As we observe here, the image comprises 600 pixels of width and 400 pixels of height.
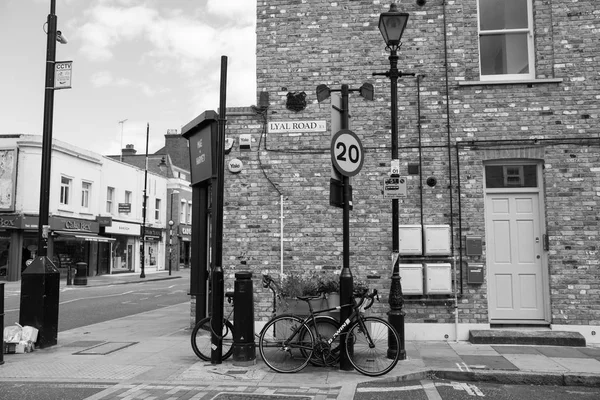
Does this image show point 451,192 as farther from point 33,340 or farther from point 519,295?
point 33,340

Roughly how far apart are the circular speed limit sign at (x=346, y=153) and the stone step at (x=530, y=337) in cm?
371

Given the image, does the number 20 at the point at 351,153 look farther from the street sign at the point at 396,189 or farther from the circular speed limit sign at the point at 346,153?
the street sign at the point at 396,189

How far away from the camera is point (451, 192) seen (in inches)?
370

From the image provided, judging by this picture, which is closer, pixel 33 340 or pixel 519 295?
pixel 33 340

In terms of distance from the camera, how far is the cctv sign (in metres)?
9.15

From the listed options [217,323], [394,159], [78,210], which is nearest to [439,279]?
[394,159]

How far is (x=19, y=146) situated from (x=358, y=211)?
933 inches

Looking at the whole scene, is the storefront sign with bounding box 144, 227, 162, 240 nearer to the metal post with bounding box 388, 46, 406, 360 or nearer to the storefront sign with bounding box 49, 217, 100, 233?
the storefront sign with bounding box 49, 217, 100, 233

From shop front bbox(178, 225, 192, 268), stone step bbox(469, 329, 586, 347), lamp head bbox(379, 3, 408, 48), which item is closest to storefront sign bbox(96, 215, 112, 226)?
shop front bbox(178, 225, 192, 268)

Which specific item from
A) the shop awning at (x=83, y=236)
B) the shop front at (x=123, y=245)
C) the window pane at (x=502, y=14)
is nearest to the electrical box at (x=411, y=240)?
the window pane at (x=502, y=14)

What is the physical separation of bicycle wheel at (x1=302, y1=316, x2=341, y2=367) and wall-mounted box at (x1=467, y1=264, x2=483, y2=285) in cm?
305

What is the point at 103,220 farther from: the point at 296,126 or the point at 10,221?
the point at 296,126

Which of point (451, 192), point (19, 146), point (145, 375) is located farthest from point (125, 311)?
point (19, 146)

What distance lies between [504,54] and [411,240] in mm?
3902
